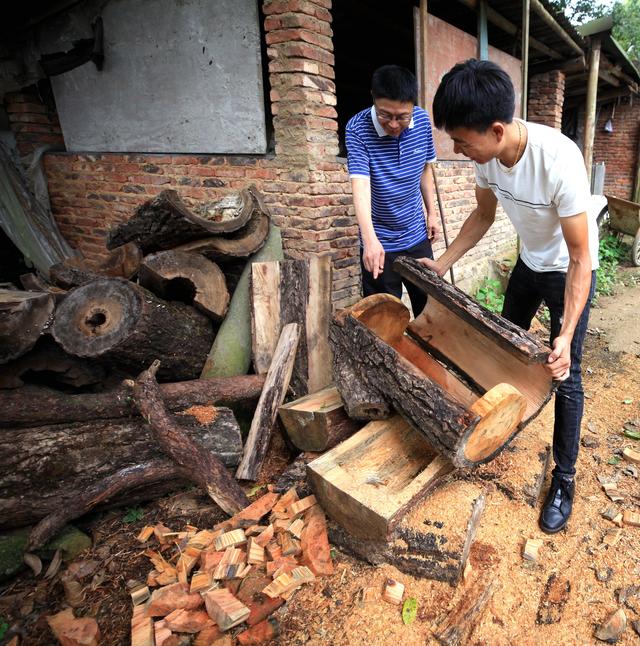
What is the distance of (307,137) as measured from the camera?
3342 mm

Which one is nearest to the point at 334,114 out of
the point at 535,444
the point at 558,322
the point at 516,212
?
the point at 516,212

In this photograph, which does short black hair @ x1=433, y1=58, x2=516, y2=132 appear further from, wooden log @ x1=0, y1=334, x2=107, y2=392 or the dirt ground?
wooden log @ x1=0, y1=334, x2=107, y2=392

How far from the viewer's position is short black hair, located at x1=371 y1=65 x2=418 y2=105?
2.61 metres

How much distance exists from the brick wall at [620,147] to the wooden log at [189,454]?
45.8 feet

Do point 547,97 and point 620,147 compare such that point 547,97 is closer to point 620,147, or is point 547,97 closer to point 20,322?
point 620,147

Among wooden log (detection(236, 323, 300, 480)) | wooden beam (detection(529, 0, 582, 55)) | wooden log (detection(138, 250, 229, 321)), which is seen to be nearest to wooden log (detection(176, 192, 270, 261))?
wooden log (detection(138, 250, 229, 321))

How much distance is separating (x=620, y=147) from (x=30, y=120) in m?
13.8

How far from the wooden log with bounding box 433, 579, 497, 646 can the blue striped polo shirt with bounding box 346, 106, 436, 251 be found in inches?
81.8

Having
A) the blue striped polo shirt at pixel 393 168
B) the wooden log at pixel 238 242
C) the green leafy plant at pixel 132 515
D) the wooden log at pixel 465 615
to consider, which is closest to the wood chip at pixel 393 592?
the wooden log at pixel 465 615

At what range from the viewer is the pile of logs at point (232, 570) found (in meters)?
1.79

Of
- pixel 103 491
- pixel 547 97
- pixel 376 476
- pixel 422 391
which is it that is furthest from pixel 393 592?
pixel 547 97

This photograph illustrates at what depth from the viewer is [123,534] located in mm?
2328

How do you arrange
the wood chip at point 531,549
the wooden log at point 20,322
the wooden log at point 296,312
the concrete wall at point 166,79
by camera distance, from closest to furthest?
the wood chip at point 531,549, the wooden log at point 20,322, the wooden log at point 296,312, the concrete wall at point 166,79

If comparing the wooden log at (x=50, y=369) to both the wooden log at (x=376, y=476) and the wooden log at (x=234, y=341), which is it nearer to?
the wooden log at (x=234, y=341)
